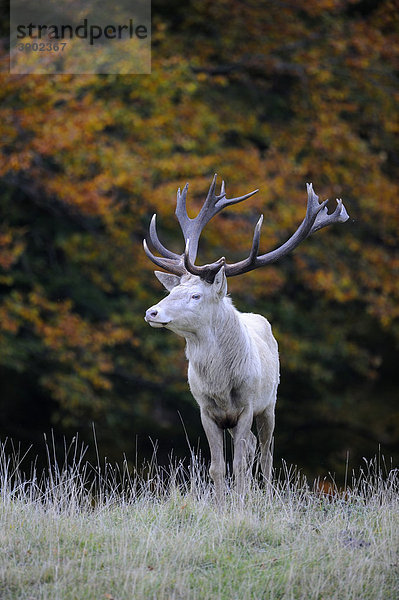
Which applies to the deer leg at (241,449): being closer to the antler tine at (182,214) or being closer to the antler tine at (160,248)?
the antler tine at (160,248)

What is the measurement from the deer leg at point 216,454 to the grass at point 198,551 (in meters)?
0.25

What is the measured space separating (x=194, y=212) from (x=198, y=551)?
8.21m

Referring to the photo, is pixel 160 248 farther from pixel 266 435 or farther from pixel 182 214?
pixel 266 435

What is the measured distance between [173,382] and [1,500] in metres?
8.08

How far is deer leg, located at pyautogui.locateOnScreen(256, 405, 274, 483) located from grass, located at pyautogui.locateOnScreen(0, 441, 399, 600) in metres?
1.18

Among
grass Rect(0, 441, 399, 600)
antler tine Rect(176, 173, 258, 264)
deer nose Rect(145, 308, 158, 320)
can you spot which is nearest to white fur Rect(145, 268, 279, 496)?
deer nose Rect(145, 308, 158, 320)

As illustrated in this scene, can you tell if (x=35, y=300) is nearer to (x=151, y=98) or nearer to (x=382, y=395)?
(x=151, y=98)

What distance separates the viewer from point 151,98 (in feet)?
42.2

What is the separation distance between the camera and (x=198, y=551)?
14.2 ft

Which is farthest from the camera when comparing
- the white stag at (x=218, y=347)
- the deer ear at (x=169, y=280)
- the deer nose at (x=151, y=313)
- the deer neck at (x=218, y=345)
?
the deer ear at (x=169, y=280)

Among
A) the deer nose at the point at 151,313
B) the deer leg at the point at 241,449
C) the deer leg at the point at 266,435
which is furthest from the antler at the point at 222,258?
the deer leg at the point at 266,435

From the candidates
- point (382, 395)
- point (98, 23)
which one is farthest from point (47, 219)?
point (382, 395)

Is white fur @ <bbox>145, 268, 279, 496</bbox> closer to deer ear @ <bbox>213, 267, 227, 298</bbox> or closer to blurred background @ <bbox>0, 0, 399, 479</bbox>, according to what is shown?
deer ear @ <bbox>213, 267, 227, 298</bbox>

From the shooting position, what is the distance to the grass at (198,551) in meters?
3.92
